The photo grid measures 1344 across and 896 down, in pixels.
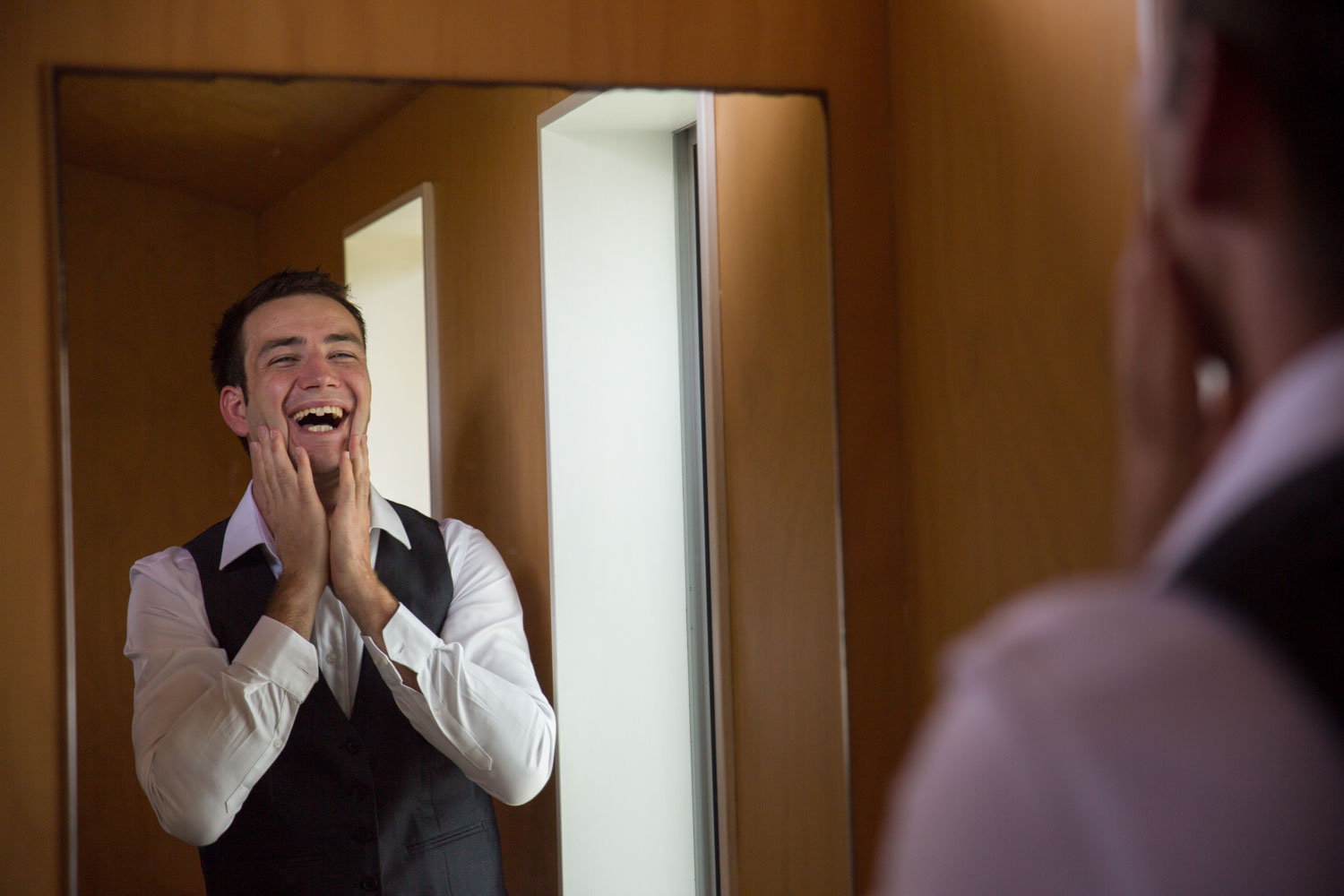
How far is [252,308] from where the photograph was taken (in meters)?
0.79

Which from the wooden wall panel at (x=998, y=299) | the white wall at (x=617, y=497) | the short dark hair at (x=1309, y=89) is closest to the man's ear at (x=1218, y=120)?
the short dark hair at (x=1309, y=89)

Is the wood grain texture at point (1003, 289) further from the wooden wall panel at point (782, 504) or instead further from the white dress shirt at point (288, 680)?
the white dress shirt at point (288, 680)

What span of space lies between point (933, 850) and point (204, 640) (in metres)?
0.63

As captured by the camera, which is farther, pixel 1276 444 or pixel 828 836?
pixel 828 836

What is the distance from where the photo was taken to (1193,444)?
1.24 ft

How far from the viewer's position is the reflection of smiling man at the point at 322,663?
2.44 feet

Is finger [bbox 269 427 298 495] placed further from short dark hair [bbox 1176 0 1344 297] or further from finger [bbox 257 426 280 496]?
short dark hair [bbox 1176 0 1344 297]

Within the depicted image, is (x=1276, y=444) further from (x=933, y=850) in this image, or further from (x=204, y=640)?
(x=204, y=640)

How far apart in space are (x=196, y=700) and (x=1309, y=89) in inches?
28.4

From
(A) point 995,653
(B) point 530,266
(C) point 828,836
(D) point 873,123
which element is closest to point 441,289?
(B) point 530,266

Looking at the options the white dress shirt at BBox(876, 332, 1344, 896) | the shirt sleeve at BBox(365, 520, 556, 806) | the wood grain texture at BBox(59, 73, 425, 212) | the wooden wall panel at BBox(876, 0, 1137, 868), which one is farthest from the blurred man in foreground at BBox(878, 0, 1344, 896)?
the wood grain texture at BBox(59, 73, 425, 212)

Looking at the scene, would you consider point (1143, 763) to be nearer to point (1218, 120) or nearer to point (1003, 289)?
point (1218, 120)

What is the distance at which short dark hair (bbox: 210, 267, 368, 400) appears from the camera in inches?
30.7

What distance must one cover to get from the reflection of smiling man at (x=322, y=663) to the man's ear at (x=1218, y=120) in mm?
614
